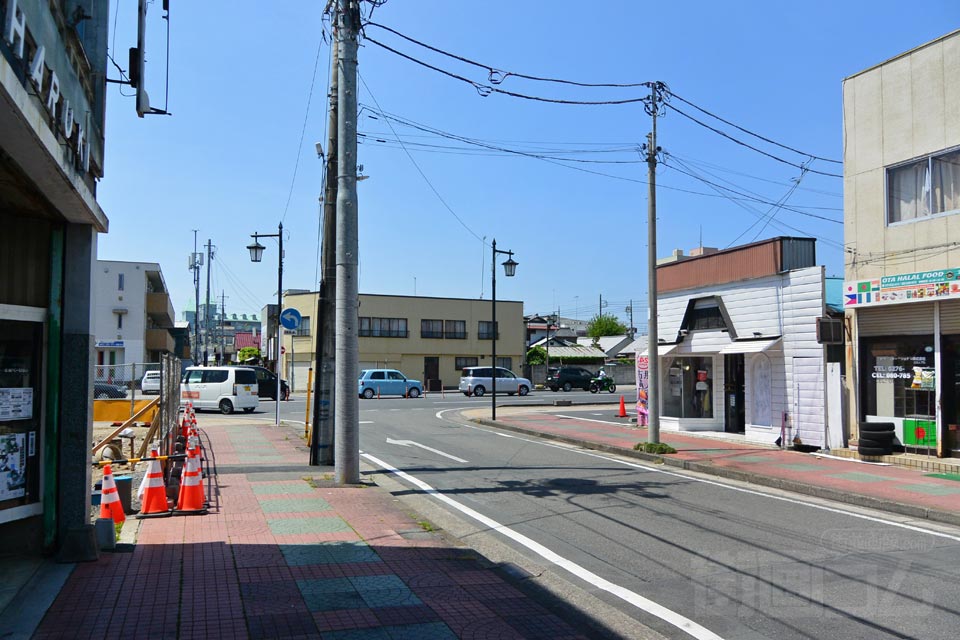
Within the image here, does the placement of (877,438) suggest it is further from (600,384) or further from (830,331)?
(600,384)

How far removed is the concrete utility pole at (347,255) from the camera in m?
11.9

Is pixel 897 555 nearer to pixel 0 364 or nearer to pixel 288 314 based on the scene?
pixel 0 364

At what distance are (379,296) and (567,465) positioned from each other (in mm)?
45788

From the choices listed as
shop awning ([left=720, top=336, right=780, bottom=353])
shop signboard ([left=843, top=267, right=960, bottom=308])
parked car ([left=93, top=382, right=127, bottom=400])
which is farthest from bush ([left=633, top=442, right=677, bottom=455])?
parked car ([left=93, top=382, right=127, bottom=400])

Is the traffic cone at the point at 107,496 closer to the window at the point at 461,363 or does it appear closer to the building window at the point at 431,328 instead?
the building window at the point at 431,328

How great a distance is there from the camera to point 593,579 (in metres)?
7.04

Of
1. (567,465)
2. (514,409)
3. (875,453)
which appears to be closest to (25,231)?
(567,465)

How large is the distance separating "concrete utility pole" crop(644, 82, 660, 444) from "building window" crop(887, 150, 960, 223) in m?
4.68

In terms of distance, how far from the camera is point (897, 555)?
26.2 ft

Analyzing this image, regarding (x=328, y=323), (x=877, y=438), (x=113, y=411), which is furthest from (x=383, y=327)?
(x=877, y=438)

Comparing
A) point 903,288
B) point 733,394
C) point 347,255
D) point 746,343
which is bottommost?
point 733,394

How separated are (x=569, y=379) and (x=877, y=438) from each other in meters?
37.9

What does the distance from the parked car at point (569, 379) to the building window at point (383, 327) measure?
13.8m

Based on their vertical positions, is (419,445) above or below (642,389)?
below
